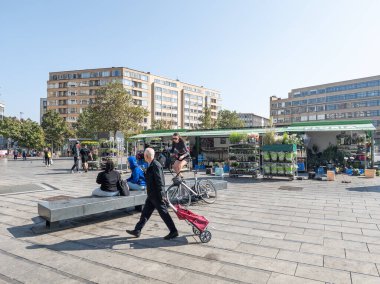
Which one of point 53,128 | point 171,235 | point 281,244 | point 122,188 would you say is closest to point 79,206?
point 122,188

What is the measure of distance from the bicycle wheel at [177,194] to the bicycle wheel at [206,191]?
2.38ft

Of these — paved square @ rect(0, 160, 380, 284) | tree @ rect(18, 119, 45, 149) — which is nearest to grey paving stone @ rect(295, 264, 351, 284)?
paved square @ rect(0, 160, 380, 284)

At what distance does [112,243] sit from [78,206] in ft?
3.81

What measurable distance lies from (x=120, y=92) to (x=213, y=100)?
76858 mm

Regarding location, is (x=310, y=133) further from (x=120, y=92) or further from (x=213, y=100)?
(x=213, y=100)

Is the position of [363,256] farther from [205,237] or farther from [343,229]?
[205,237]

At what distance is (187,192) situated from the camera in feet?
25.6

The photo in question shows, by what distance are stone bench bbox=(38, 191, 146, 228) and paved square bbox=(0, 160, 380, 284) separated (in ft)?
1.20

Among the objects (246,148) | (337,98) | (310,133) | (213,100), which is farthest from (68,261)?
(213,100)

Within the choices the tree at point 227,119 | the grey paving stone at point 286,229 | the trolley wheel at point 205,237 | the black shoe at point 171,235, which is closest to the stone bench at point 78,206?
the black shoe at point 171,235

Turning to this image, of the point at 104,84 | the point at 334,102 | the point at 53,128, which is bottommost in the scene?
the point at 53,128

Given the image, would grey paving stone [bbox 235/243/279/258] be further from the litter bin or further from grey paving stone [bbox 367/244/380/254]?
the litter bin

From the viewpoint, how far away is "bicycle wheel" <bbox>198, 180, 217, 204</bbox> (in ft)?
28.1

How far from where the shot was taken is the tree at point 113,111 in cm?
3522
